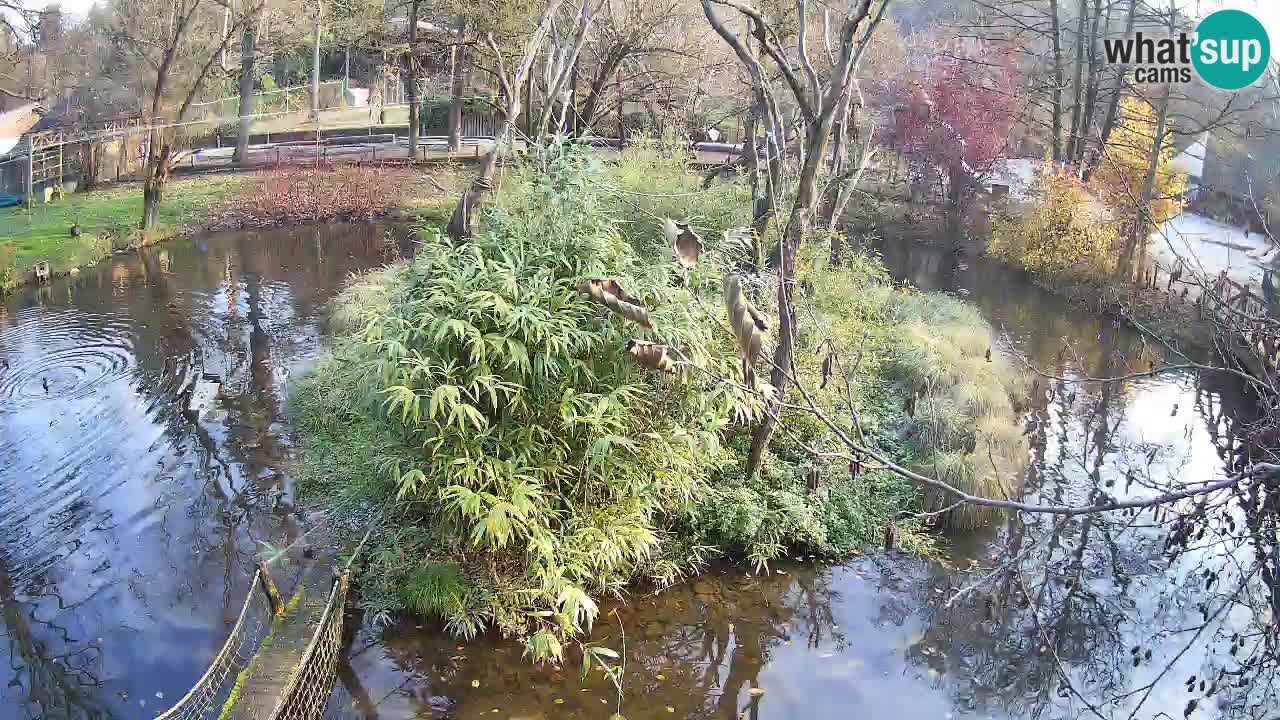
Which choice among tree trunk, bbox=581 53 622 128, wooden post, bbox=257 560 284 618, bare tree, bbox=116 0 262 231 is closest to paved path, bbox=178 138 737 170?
bare tree, bbox=116 0 262 231

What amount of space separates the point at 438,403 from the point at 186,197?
18.4 metres

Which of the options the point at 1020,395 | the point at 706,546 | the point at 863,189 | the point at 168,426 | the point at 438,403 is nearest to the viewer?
Answer: the point at 438,403

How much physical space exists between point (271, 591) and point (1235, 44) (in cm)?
1305

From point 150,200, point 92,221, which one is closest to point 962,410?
point 150,200

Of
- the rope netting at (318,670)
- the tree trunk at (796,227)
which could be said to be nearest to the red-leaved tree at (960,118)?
the tree trunk at (796,227)

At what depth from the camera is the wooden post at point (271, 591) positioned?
20.0 ft

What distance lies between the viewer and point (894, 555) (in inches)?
325

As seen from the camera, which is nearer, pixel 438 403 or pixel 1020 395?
pixel 438 403

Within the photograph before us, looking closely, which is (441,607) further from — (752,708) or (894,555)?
(894,555)

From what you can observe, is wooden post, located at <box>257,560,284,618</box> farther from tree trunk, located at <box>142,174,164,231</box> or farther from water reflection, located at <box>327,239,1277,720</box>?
tree trunk, located at <box>142,174,164,231</box>

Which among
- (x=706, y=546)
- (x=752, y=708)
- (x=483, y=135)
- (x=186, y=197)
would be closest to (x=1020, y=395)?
(x=706, y=546)

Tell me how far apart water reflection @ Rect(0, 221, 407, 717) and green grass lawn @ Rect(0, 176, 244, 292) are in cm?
93

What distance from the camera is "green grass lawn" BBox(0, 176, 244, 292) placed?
16.8 metres

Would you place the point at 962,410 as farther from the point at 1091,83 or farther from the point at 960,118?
the point at 960,118
